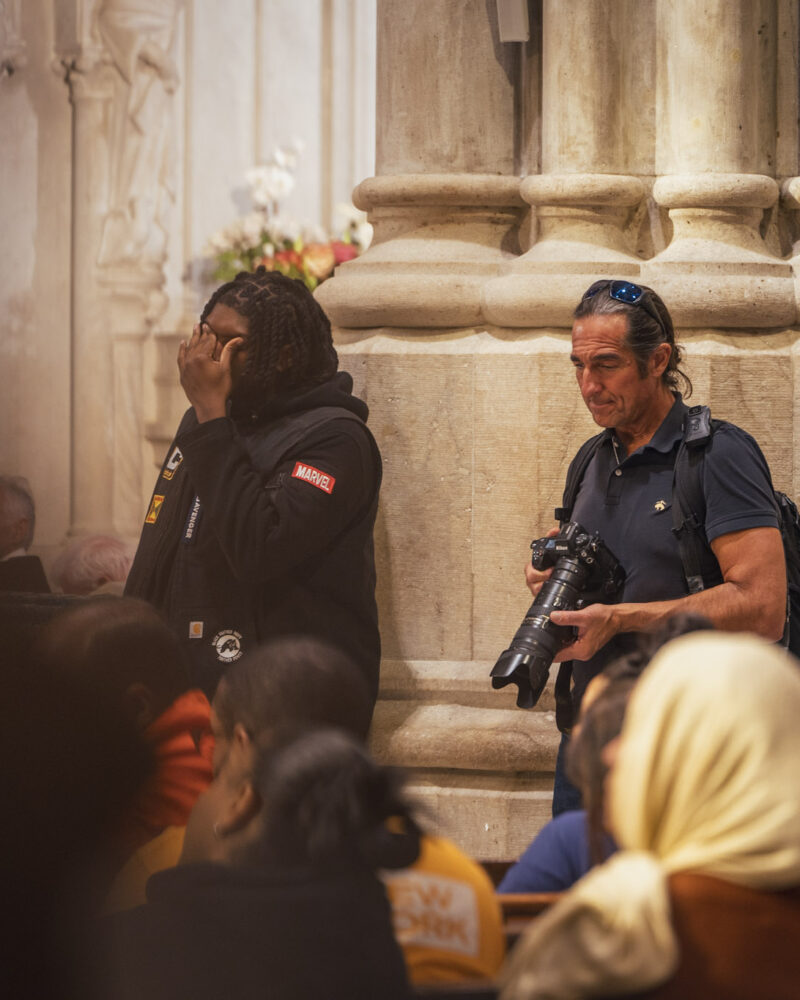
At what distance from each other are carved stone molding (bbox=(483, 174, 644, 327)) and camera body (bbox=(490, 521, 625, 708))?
3.16ft

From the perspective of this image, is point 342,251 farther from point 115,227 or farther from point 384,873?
point 384,873

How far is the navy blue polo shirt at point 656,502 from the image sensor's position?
8.46 feet

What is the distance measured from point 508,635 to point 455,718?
23 cm

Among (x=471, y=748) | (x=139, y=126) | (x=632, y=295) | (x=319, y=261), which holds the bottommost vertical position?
(x=471, y=748)

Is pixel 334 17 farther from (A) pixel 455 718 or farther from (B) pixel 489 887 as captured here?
(B) pixel 489 887

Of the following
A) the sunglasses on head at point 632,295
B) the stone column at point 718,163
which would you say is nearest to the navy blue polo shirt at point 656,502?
the sunglasses on head at point 632,295

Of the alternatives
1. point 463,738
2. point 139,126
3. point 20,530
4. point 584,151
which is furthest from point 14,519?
point 139,126

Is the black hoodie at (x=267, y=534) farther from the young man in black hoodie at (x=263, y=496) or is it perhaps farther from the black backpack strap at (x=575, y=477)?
the black backpack strap at (x=575, y=477)

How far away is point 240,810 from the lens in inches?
68.2

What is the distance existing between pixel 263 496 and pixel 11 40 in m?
5.01

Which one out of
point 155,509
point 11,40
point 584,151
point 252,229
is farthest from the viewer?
point 252,229

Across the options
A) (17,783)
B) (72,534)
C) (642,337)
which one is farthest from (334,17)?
(17,783)

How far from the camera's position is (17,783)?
73.2 inches

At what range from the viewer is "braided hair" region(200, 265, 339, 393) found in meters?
2.91
